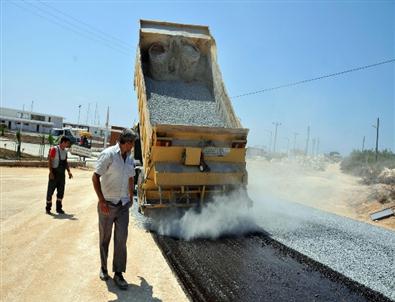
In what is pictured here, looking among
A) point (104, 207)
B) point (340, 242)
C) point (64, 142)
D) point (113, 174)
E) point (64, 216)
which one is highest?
point (64, 142)

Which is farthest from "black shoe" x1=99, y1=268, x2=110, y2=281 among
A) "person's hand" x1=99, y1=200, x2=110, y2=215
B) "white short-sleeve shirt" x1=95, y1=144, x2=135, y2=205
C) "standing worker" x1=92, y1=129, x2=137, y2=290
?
"white short-sleeve shirt" x1=95, y1=144, x2=135, y2=205

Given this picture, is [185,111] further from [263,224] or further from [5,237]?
[5,237]

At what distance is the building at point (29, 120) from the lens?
68875 mm

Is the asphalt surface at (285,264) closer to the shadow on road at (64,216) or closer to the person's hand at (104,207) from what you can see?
the person's hand at (104,207)

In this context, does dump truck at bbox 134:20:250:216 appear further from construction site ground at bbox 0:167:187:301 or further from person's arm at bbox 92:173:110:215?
person's arm at bbox 92:173:110:215

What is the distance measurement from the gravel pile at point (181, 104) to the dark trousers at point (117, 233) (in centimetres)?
341

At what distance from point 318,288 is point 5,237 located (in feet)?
14.6

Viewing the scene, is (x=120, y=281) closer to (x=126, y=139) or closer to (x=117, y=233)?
(x=117, y=233)

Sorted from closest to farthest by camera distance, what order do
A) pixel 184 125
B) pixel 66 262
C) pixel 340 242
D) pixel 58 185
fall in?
pixel 66 262 < pixel 184 125 < pixel 340 242 < pixel 58 185

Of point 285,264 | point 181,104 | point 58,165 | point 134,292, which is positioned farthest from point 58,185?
point 285,264

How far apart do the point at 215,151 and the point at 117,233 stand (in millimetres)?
2934

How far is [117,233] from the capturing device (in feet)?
13.9

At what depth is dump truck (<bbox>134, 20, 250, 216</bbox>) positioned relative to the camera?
648cm

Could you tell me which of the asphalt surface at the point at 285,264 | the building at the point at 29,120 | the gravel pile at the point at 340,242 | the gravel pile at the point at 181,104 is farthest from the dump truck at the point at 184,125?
the building at the point at 29,120
